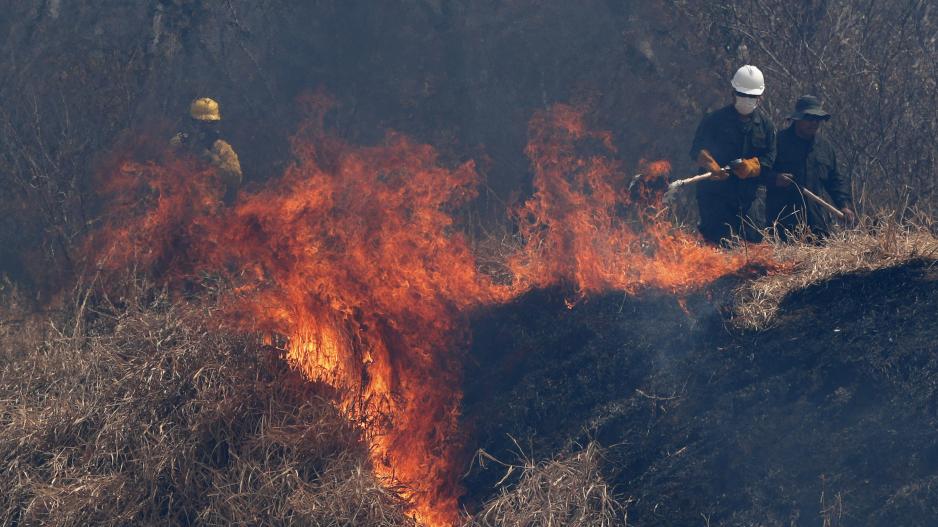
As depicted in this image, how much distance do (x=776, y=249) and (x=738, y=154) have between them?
983 mm

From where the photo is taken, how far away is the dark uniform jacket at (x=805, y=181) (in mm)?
6344

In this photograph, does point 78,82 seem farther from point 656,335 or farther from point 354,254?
point 656,335

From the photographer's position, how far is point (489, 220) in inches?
384

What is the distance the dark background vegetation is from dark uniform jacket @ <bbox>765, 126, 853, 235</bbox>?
56.5 inches

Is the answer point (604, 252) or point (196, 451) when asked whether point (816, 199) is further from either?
point (196, 451)

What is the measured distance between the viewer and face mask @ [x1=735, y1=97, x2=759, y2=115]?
6234mm

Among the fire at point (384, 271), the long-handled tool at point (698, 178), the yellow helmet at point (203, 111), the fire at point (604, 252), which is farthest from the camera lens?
the yellow helmet at point (203, 111)

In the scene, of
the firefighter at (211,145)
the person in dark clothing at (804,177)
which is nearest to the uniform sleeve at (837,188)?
the person in dark clothing at (804,177)

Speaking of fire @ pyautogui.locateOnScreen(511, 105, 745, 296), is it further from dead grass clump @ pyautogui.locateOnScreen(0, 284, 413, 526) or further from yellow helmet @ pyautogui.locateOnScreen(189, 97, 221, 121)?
yellow helmet @ pyautogui.locateOnScreen(189, 97, 221, 121)

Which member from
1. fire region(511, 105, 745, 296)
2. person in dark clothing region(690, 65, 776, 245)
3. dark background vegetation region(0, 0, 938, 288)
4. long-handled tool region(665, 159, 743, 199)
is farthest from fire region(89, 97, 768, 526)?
dark background vegetation region(0, 0, 938, 288)

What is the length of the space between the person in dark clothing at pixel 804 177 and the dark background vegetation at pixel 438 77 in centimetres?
144

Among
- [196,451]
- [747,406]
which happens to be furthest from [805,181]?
[196,451]

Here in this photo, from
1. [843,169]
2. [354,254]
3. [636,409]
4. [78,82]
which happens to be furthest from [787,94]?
[78,82]

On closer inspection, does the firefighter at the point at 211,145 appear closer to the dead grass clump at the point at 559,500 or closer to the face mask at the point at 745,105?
the dead grass clump at the point at 559,500
